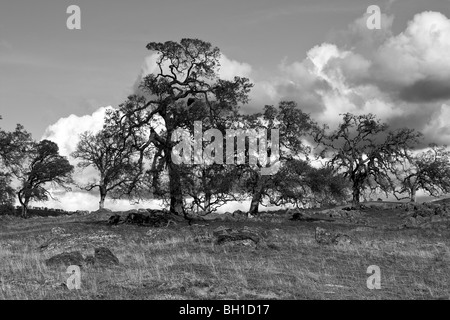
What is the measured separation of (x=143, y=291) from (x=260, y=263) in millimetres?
6017

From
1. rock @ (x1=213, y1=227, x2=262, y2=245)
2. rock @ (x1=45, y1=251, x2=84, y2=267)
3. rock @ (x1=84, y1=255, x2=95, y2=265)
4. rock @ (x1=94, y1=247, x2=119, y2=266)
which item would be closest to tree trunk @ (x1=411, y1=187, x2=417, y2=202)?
rock @ (x1=213, y1=227, x2=262, y2=245)

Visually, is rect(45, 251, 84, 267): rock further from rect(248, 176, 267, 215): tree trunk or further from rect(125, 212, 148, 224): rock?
rect(248, 176, 267, 215): tree trunk

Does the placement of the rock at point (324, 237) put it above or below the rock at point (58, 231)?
below

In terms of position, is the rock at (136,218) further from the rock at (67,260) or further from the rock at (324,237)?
the rock at (67,260)

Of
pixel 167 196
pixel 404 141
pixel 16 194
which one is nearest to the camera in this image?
pixel 167 196

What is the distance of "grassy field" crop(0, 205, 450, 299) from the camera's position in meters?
12.2

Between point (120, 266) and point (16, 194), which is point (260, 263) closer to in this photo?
point (120, 266)

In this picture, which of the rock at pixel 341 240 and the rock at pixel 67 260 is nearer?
the rock at pixel 67 260

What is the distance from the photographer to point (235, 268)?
1558cm

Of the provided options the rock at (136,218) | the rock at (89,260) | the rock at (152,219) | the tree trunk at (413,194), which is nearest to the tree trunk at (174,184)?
the rock at (152,219)

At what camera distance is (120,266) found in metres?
16.8

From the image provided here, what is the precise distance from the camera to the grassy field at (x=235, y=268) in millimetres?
12219

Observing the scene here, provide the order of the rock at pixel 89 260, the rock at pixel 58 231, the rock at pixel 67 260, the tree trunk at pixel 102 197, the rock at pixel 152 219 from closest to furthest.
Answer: the rock at pixel 67 260 < the rock at pixel 89 260 < the rock at pixel 58 231 < the rock at pixel 152 219 < the tree trunk at pixel 102 197
